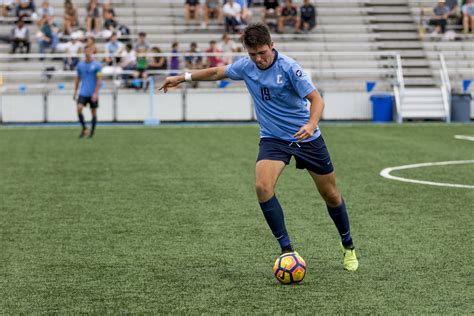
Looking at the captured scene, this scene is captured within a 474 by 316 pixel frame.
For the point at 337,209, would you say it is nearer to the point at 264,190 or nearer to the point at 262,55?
the point at 264,190

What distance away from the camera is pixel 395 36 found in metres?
35.8

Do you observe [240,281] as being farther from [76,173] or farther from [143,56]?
[143,56]

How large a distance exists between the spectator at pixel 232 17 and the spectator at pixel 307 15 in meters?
Answer: 2.18

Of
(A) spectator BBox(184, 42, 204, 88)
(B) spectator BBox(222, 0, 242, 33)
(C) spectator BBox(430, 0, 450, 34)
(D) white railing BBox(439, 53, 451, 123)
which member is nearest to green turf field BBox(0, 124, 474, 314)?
(D) white railing BBox(439, 53, 451, 123)

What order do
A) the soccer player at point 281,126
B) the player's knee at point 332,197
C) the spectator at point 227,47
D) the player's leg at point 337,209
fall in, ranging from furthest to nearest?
the spectator at point 227,47, the player's knee at point 332,197, the player's leg at point 337,209, the soccer player at point 281,126

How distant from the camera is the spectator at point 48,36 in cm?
3250

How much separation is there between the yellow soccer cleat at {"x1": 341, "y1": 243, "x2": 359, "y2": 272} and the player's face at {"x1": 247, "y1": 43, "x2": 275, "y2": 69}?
5.26 ft

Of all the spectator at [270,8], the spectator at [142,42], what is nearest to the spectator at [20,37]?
the spectator at [142,42]

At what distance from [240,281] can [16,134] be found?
1858 cm

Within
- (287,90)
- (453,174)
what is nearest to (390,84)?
(453,174)

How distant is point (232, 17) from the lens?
34469mm

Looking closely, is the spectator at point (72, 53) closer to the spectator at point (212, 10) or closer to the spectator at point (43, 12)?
the spectator at point (43, 12)

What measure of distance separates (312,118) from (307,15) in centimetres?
2804

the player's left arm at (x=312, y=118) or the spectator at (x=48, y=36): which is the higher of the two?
the spectator at (x=48, y=36)
